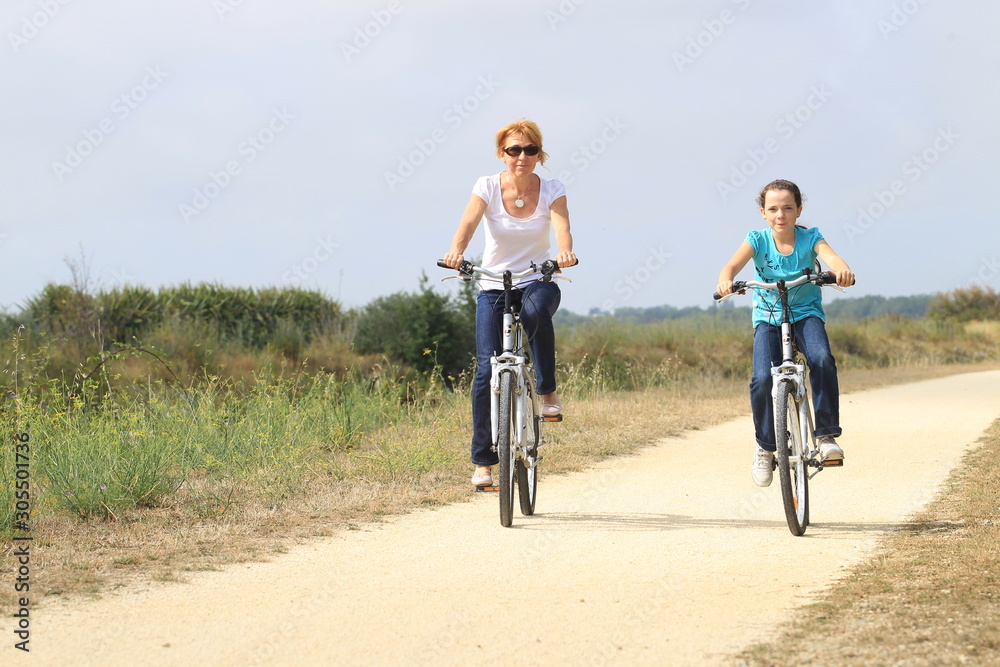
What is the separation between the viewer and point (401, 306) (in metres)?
21.9

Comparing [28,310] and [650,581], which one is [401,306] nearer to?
[28,310]

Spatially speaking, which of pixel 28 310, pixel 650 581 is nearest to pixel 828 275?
pixel 650 581

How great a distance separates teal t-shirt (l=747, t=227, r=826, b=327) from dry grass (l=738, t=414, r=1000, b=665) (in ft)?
4.60

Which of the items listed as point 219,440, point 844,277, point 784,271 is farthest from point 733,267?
point 219,440

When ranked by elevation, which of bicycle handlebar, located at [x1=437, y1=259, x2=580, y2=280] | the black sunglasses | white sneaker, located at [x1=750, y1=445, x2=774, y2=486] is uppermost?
the black sunglasses

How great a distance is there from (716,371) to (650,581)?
21.2 meters

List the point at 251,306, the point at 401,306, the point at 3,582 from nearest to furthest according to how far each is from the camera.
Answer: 1. the point at 3,582
2. the point at 401,306
3. the point at 251,306

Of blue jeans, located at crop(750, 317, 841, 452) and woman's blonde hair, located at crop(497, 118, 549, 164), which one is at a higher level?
woman's blonde hair, located at crop(497, 118, 549, 164)

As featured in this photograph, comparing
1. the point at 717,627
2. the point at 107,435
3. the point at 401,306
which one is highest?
the point at 401,306

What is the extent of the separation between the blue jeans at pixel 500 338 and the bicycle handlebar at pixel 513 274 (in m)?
0.14

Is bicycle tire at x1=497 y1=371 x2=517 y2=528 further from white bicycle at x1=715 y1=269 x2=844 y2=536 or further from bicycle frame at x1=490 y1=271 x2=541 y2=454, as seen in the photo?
white bicycle at x1=715 y1=269 x2=844 y2=536

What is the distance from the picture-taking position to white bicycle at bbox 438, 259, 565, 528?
5.96 metres

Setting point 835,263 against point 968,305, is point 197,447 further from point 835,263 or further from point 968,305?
point 968,305

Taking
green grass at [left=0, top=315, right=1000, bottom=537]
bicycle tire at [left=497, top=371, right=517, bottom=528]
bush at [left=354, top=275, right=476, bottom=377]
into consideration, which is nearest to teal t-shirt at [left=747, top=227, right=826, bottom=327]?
bicycle tire at [left=497, top=371, right=517, bottom=528]
